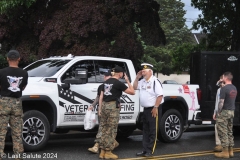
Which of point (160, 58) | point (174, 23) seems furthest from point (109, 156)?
point (174, 23)

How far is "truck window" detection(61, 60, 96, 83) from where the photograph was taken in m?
10.1

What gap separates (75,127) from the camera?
9930 millimetres

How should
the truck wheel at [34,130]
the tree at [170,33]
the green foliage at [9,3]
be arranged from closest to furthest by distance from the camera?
the truck wheel at [34,130], the green foliage at [9,3], the tree at [170,33]

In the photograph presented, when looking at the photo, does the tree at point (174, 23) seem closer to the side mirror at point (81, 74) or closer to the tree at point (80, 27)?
the tree at point (80, 27)

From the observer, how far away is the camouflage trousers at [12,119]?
7867 mm

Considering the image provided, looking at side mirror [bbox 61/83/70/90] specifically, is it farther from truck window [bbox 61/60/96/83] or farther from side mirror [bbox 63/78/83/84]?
truck window [bbox 61/60/96/83]

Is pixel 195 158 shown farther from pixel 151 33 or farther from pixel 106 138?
pixel 151 33

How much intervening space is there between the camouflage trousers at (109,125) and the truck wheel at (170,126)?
7.69ft

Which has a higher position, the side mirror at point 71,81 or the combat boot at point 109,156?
the side mirror at point 71,81

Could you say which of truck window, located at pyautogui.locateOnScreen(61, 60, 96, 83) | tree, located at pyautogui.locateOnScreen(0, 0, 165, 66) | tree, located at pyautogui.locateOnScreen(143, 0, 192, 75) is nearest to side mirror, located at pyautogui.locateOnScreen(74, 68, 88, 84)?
truck window, located at pyautogui.locateOnScreen(61, 60, 96, 83)

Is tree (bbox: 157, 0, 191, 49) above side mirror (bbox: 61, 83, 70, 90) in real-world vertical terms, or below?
above

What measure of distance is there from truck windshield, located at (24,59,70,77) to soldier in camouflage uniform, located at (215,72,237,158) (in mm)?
3362

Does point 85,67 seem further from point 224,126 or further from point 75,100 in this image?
point 224,126

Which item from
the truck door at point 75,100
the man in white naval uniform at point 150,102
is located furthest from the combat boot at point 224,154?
the truck door at point 75,100
